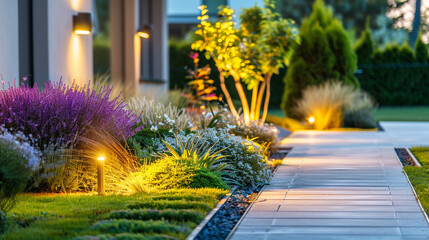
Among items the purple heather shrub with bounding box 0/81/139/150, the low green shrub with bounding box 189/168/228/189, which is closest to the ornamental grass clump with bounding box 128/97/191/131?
the purple heather shrub with bounding box 0/81/139/150

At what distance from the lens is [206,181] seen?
6441 millimetres

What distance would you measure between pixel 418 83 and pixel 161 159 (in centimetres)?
2047

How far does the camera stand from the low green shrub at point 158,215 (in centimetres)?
490

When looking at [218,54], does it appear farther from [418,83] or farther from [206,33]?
[418,83]

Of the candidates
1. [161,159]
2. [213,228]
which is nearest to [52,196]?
[161,159]

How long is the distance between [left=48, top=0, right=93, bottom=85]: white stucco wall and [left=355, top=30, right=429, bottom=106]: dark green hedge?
1622 centimetres

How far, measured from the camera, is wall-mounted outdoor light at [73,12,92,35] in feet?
32.1

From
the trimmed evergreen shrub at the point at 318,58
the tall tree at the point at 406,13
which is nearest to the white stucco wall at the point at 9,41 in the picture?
the trimmed evergreen shrub at the point at 318,58

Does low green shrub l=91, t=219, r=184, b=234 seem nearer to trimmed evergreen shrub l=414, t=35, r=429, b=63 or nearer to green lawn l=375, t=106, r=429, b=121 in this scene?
green lawn l=375, t=106, r=429, b=121

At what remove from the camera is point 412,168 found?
7.85m

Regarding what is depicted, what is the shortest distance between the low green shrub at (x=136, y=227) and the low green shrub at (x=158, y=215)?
0.29 m

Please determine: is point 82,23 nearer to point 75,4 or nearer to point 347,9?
point 75,4

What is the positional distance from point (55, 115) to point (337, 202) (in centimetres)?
297

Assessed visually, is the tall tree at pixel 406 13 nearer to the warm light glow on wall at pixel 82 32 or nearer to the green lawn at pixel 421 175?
the green lawn at pixel 421 175
